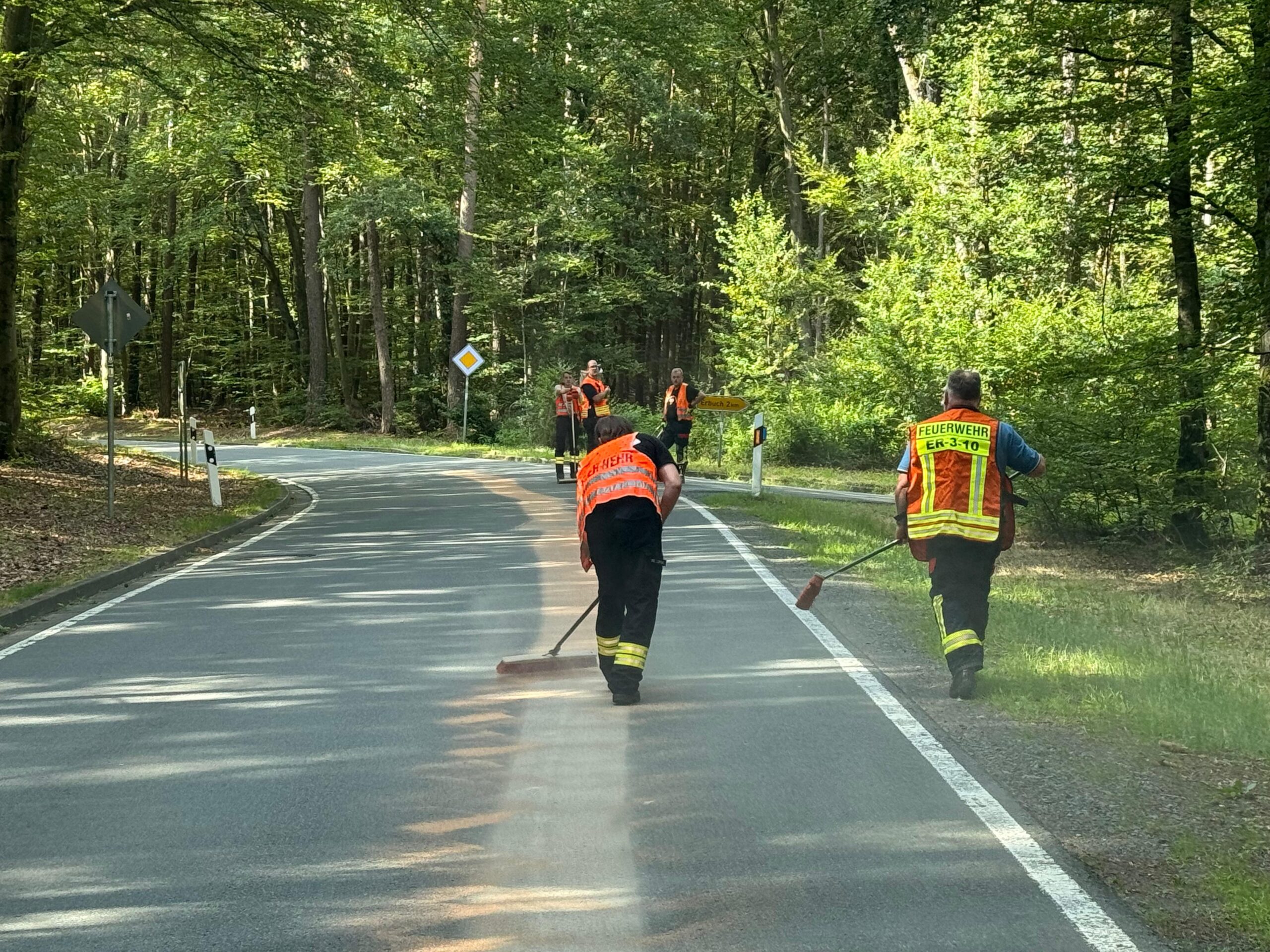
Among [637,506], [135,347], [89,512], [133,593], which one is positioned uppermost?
[135,347]

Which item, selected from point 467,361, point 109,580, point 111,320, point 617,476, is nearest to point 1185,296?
point 617,476

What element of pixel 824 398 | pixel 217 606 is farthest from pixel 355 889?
pixel 824 398

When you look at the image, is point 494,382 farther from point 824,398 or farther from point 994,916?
A: point 994,916

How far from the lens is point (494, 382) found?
146 feet

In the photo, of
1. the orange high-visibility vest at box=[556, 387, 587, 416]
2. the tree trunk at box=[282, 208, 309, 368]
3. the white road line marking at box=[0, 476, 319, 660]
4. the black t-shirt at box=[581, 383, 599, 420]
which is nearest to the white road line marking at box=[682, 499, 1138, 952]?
the white road line marking at box=[0, 476, 319, 660]

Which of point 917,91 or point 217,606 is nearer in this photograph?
point 217,606

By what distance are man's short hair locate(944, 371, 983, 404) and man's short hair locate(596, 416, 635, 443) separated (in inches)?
71.2

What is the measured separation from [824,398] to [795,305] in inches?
315

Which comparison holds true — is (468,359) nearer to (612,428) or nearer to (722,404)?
(722,404)

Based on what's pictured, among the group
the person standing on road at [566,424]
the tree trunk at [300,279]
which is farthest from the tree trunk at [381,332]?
the person standing on road at [566,424]

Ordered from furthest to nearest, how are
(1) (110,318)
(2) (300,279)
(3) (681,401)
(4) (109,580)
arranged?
(2) (300,279) < (3) (681,401) < (1) (110,318) < (4) (109,580)

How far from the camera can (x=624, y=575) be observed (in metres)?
7.79

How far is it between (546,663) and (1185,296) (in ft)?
31.5

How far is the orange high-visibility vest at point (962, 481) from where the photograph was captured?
7699 mm
